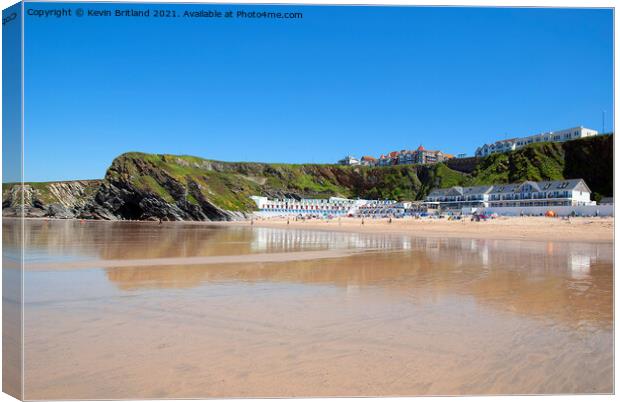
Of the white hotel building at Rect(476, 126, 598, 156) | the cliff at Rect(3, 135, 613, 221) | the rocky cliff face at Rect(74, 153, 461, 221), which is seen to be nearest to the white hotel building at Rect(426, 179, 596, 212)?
the cliff at Rect(3, 135, 613, 221)

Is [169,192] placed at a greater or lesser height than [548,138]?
lesser

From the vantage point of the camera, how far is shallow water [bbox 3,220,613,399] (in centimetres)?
323

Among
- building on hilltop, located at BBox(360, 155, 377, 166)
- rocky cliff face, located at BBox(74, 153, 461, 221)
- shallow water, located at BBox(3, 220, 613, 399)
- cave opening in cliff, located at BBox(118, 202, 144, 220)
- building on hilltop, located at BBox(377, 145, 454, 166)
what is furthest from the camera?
building on hilltop, located at BBox(360, 155, 377, 166)

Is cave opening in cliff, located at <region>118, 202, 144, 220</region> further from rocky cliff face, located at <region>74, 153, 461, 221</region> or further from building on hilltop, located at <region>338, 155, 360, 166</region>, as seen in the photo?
building on hilltop, located at <region>338, 155, 360, 166</region>

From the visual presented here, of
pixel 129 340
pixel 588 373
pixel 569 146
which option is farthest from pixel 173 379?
pixel 569 146

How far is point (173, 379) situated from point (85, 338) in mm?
1813

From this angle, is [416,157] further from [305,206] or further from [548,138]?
[305,206]

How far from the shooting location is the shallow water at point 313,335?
127 inches

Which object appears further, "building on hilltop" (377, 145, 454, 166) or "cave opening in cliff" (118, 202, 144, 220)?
"building on hilltop" (377, 145, 454, 166)

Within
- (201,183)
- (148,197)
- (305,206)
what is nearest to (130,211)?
(148,197)

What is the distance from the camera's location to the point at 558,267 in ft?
36.3

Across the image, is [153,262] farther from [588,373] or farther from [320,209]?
[320,209]

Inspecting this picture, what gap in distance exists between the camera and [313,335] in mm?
4613

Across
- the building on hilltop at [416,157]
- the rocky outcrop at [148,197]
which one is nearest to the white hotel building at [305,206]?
the rocky outcrop at [148,197]
